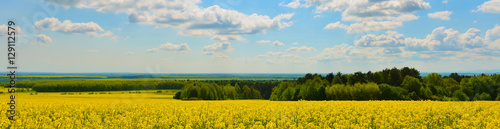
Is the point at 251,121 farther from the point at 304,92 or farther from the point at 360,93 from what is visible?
the point at 304,92

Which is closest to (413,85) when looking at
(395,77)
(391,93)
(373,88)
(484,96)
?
(391,93)

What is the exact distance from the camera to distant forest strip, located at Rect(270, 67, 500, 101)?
170 ft

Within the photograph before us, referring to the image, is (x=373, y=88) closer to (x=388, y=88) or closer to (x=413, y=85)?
(x=388, y=88)

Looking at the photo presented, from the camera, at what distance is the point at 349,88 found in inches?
2100

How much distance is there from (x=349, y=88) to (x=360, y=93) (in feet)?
6.74

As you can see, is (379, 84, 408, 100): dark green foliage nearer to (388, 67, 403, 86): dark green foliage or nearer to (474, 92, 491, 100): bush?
(388, 67, 403, 86): dark green foliage

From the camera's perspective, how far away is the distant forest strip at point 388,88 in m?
51.7

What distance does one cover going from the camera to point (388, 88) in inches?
2045

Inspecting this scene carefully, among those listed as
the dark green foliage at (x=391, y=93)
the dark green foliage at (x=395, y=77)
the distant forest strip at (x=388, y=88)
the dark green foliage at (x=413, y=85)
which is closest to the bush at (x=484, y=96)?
the distant forest strip at (x=388, y=88)

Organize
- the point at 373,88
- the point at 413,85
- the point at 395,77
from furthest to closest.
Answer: the point at 395,77, the point at 413,85, the point at 373,88

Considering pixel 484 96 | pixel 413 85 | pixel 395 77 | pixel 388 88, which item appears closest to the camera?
pixel 388 88

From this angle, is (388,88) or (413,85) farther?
(413,85)

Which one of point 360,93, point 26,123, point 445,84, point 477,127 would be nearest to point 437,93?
point 360,93

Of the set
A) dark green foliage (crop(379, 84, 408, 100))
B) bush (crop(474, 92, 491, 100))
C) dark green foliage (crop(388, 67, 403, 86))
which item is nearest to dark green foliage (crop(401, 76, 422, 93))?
dark green foliage (crop(379, 84, 408, 100))
